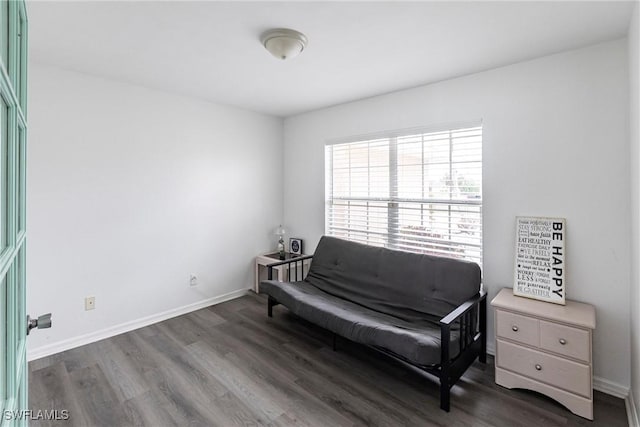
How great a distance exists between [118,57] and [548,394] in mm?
3884

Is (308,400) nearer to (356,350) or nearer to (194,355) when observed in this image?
(356,350)

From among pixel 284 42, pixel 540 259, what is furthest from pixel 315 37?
pixel 540 259

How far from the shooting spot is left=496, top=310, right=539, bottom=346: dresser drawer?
2123 mm

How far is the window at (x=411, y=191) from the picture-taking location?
9.24ft

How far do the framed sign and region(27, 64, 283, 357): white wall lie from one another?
2996mm

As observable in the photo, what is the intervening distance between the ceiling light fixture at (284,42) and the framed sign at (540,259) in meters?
2.11

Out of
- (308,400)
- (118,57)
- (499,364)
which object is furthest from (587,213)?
(118,57)

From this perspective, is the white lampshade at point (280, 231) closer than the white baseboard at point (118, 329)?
No

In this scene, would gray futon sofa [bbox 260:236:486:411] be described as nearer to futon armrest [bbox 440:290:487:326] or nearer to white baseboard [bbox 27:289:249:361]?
futon armrest [bbox 440:290:487:326]

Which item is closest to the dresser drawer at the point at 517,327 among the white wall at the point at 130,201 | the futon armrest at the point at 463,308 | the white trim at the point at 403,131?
the futon armrest at the point at 463,308

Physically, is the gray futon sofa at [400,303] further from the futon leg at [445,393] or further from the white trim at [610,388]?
the white trim at [610,388]

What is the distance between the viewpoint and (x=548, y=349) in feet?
6.77

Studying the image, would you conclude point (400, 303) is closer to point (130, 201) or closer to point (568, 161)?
point (568, 161)

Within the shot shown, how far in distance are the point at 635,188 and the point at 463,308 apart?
123 centimetres
